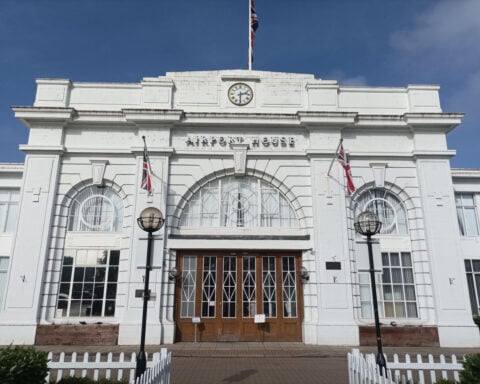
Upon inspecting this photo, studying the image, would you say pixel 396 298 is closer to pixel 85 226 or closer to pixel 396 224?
pixel 396 224

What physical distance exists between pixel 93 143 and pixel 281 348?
427 inches

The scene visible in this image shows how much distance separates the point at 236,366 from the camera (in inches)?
385

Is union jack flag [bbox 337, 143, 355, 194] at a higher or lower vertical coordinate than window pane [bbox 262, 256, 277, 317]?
higher

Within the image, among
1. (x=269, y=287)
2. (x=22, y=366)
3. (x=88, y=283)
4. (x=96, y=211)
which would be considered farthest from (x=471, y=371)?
(x=96, y=211)

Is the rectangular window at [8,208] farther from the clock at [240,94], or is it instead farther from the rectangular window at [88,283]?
the clock at [240,94]

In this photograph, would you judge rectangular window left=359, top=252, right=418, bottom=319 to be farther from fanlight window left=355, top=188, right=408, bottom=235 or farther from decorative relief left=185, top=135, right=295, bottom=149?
decorative relief left=185, top=135, right=295, bottom=149

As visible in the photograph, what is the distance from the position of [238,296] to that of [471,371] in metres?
9.41

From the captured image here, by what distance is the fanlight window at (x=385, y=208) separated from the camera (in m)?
14.7

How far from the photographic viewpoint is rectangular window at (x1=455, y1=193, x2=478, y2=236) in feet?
50.1

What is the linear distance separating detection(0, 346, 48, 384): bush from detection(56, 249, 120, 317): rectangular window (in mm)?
8175

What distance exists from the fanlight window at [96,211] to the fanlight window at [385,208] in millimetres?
9786

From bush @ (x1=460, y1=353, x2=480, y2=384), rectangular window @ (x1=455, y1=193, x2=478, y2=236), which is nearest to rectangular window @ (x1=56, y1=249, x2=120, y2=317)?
bush @ (x1=460, y1=353, x2=480, y2=384)

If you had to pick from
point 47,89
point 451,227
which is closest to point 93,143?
point 47,89

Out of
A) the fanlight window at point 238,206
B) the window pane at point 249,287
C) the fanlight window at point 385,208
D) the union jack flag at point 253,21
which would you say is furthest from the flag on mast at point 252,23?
the window pane at point 249,287
